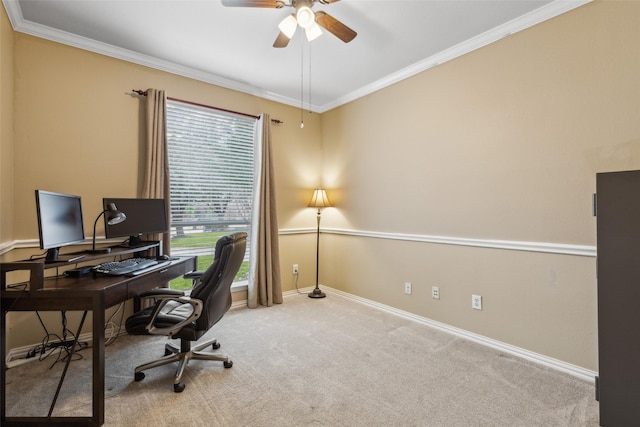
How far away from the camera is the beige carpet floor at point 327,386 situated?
5.75ft

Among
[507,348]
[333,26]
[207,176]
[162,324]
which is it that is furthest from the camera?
[207,176]

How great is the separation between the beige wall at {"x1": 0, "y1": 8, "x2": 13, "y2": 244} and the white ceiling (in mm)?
216

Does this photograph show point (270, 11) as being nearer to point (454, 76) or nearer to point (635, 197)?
point (454, 76)

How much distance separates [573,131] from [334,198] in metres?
2.67

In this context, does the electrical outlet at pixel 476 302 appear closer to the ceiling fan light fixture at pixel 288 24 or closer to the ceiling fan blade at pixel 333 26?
the ceiling fan blade at pixel 333 26

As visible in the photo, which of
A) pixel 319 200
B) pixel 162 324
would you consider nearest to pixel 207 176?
pixel 319 200

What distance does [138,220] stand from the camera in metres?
2.75

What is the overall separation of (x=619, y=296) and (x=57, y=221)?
342cm

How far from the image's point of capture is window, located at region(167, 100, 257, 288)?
130 inches

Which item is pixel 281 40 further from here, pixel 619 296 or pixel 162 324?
pixel 619 296

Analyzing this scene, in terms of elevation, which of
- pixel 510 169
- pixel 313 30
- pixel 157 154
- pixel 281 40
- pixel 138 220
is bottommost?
pixel 138 220

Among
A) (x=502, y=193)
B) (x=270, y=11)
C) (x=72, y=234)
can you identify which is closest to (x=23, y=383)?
(x=72, y=234)

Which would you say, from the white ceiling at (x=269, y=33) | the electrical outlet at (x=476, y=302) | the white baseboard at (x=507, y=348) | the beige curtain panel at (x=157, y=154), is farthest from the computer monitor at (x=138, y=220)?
the electrical outlet at (x=476, y=302)

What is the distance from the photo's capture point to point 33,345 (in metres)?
2.50
